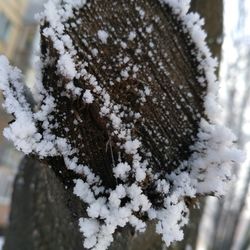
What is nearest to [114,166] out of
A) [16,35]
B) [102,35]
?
[102,35]

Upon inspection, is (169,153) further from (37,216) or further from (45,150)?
(37,216)

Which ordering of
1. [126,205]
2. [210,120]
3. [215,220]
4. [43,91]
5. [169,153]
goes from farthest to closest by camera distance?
[215,220] < [210,120] < [169,153] < [43,91] < [126,205]

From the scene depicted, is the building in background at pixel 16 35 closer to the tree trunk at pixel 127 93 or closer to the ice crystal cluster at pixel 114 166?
the tree trunk at pixel 127 93

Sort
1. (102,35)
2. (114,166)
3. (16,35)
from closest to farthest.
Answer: (114,166) → (102,35) → (16,35)

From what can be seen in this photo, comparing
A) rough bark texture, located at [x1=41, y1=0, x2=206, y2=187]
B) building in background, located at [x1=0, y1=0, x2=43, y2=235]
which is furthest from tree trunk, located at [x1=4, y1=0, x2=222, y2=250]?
building in background, located at [x1=0, y1=0, x2=43, y2=235]

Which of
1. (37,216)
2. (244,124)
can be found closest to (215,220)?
(244,124)

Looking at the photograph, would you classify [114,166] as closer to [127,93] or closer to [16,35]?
[127,93]

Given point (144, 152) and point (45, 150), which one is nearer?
point (45, 150)

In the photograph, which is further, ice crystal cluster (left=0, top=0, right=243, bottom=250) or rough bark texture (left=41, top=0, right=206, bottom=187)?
rough bark texture (left=41, top=0, right=206, bottom=187)

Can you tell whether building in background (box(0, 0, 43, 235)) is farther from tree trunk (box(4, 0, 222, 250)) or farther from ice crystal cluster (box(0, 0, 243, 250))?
ice crystal cluster (box(0, 0, 243, 250))
